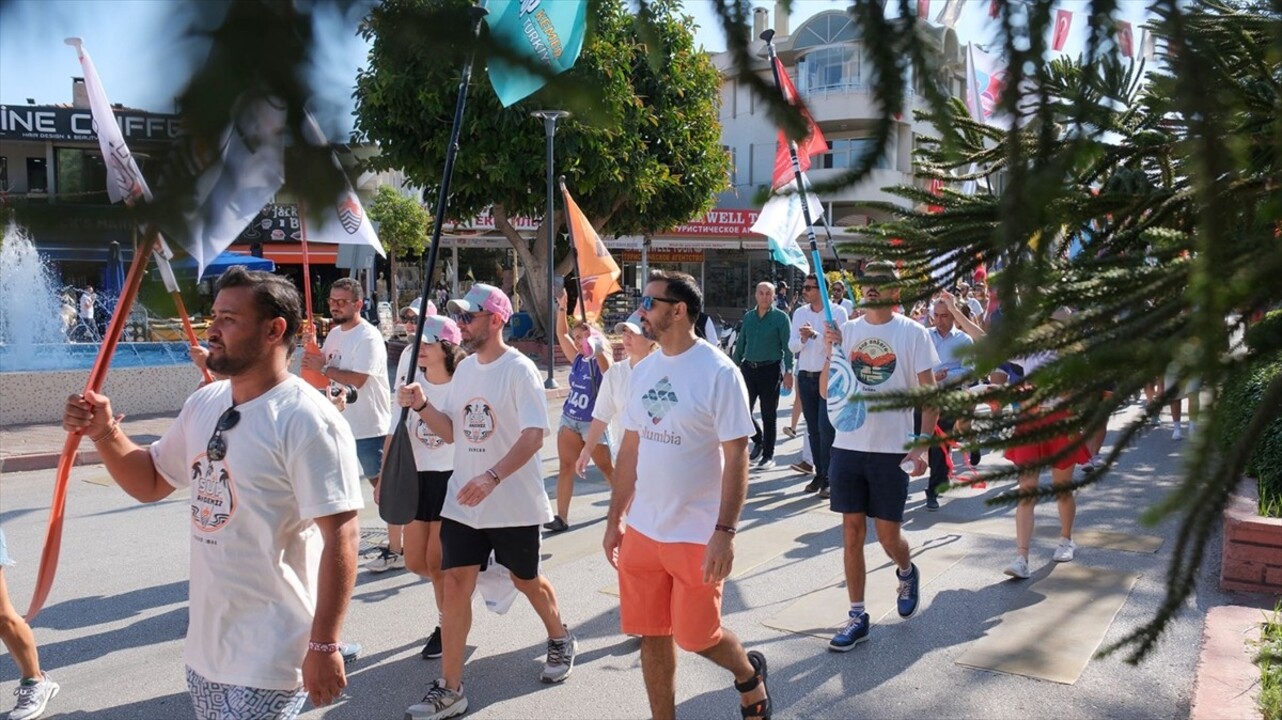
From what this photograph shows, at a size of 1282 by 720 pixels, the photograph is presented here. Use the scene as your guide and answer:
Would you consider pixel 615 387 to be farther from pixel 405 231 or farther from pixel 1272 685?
pixel 405 231

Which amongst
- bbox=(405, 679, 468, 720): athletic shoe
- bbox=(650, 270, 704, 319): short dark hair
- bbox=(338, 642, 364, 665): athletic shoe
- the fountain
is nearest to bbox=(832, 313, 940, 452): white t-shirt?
bbox=(650, 270, 704, 319): short dark hair

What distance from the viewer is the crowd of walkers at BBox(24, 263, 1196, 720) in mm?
2936

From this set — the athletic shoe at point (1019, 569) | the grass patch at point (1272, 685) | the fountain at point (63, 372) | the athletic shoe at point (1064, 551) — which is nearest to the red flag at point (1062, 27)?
the grass patch at point (1272, 685)

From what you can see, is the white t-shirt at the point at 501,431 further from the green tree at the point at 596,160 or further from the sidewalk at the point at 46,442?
the sidewalk at the point at 46,442

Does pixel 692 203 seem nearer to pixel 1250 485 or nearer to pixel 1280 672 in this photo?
pixel 1250 485

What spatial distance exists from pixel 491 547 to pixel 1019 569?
10.8ft

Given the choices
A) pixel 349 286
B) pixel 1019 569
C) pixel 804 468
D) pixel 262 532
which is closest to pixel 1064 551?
pixel 1019 569

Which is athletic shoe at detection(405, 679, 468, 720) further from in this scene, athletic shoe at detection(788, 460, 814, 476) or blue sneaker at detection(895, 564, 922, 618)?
athletic shoe at detection(788, 460, 814, 476)

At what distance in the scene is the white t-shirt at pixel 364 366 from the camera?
6609mm

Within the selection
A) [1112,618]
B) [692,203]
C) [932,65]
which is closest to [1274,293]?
[932,65]

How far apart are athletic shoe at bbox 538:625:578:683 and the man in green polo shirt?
199 inches

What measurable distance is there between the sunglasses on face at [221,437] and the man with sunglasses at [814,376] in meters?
6.03

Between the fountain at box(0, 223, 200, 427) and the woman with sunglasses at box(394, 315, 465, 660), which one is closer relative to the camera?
the woman with sunglasses at box(394, 315, 465, 660)

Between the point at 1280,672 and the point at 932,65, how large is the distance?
139 inches
